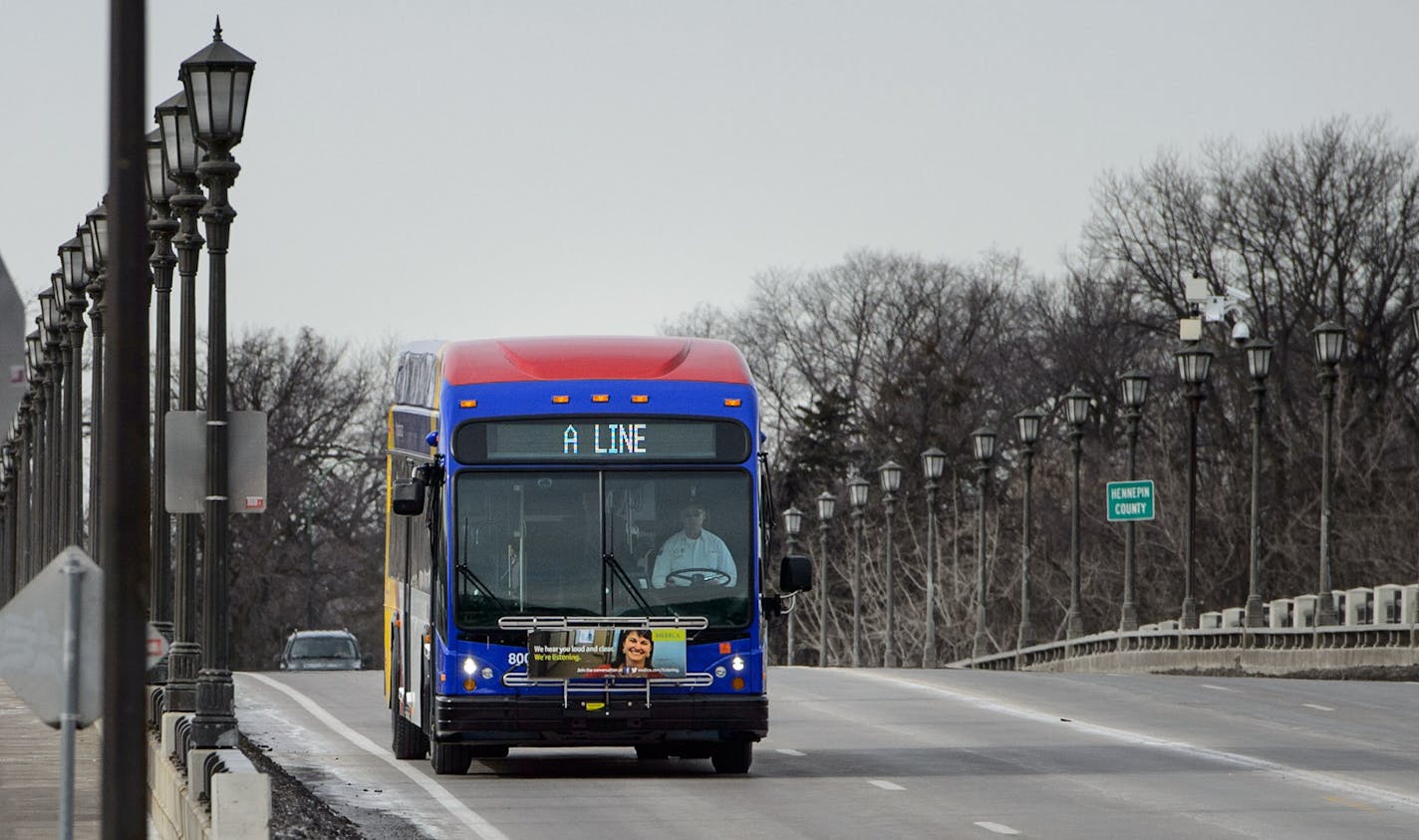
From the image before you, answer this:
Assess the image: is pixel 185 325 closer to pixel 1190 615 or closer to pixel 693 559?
pixel 693 559

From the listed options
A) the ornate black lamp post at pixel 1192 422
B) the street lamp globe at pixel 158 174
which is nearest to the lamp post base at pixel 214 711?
the street lamp globe at pixel 158 174

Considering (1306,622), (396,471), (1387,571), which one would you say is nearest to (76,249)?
(396,471)

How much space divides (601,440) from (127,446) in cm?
986

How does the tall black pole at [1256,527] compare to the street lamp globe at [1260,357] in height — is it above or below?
below

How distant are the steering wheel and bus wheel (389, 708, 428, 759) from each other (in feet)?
11.4

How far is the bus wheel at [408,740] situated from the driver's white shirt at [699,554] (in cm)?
351

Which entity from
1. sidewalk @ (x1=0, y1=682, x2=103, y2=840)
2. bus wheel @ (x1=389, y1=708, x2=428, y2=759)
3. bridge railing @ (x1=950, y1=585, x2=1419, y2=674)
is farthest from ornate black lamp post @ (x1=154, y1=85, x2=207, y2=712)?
bridge railing @ (x1=950, y1=585, x2=1419, y2=674)

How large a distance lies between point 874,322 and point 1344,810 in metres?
88.9

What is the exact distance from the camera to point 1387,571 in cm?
6750

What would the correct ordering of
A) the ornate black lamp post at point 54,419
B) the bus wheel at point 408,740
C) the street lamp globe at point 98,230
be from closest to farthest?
the bus wheel at point 408,740 → the street lamp globe at point 98,230 → the ornate black lamp post at point 54,419

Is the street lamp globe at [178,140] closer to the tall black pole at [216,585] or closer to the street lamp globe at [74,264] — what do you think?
the tall black pole at [216,585]

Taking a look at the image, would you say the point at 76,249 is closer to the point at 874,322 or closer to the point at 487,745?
the point at 487,745

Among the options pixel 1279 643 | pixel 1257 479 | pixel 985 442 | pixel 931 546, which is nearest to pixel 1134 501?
pixel 1257 479

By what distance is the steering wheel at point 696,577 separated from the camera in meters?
19.7
